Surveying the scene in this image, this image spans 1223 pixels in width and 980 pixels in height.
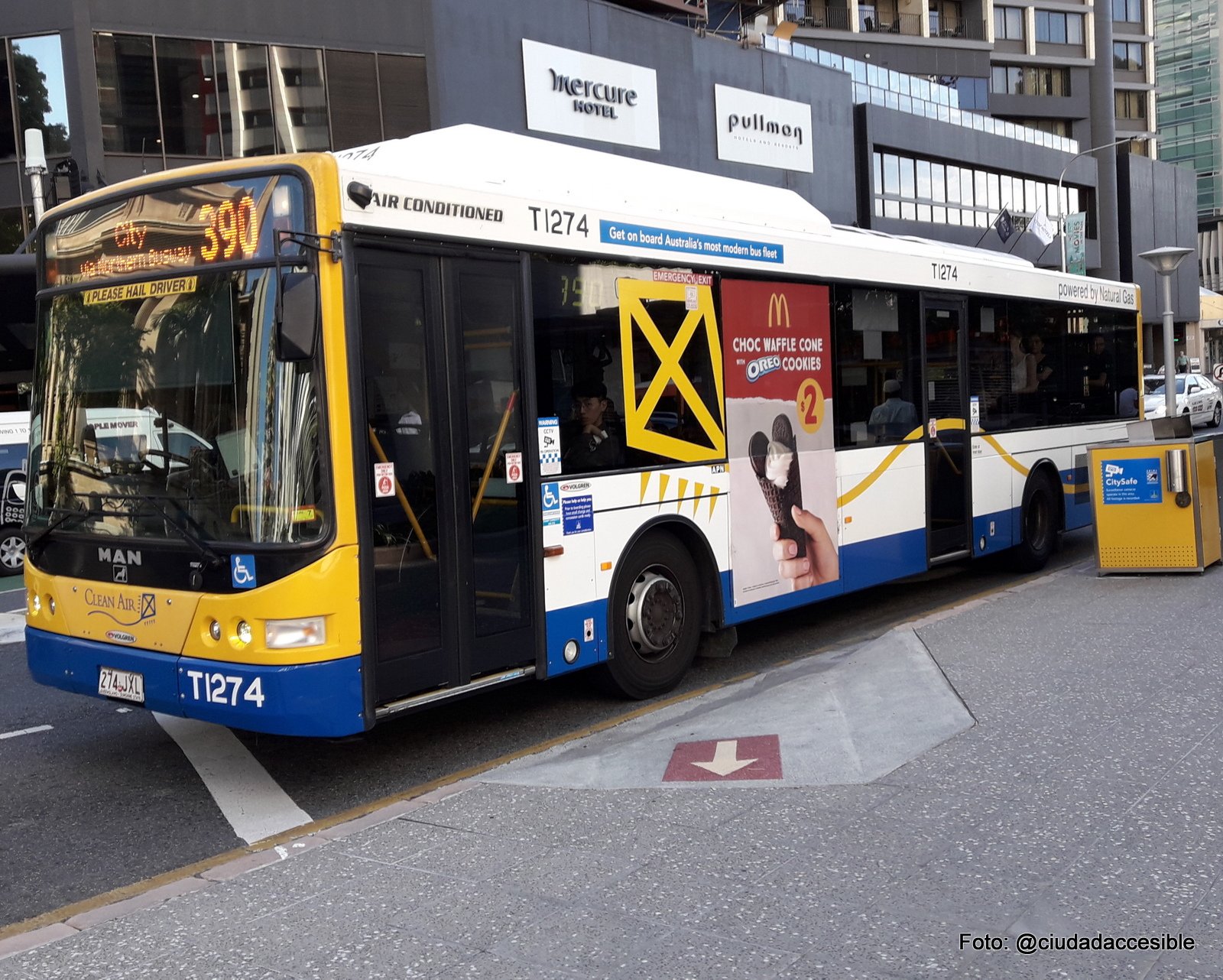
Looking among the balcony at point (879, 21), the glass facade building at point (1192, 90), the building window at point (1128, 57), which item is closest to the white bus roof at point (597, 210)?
the balcony at point (879, 21)

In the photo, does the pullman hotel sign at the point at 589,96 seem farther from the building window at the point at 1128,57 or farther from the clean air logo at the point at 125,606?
the building window at the point at 1128,57

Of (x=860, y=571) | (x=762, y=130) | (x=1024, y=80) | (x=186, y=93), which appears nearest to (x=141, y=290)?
(x=860, y=571)

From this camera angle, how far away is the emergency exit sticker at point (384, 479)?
5.86m

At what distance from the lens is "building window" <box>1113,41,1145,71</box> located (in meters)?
85.1

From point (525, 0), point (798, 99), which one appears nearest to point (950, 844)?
point (525, 0)

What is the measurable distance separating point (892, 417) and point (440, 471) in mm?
4988

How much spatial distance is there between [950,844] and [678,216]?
4528mm

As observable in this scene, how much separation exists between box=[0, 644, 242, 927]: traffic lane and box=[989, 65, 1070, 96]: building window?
72.6 metres

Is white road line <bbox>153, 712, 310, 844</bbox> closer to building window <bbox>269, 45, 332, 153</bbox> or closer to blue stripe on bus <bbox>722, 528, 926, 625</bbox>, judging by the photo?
blue stripe on bus <bbox>722, 528, 926, 625</bbox>

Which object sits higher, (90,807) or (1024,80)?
(1024,80)

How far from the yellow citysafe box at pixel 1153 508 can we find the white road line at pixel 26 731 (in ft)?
27.5

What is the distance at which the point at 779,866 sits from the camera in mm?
4488

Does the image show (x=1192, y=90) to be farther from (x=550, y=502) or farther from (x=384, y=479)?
(x=384, y=479)

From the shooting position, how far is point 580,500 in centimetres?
702
